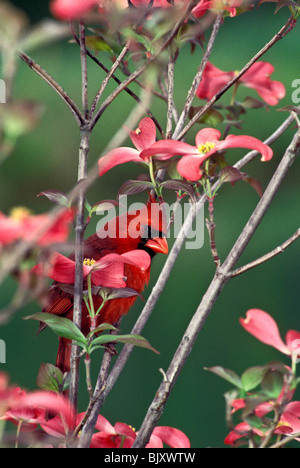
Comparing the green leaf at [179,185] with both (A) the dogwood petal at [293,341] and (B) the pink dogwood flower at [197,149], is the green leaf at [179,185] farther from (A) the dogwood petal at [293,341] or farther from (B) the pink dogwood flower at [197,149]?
(A) the dogwood petal at [293,341]

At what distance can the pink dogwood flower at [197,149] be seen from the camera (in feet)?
1.47

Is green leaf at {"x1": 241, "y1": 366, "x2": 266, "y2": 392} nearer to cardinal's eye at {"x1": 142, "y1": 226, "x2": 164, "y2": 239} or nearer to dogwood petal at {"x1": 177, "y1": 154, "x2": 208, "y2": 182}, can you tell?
dogwood petal at {"x1": 177, "y1": 154, "x2": 208, "y2": 182}

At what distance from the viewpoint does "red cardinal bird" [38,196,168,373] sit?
61cm

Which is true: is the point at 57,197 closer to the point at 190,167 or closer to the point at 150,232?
the point at 190,167

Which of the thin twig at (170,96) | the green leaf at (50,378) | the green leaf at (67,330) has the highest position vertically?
the thin twig at (170,96)

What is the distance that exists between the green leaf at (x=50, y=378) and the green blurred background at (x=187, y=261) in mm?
736

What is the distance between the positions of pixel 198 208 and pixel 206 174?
13 cm

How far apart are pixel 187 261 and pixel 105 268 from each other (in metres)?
1.01

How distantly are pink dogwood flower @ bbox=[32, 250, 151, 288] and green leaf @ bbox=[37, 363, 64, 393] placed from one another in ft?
0.24

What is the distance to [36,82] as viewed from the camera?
1.62 meters

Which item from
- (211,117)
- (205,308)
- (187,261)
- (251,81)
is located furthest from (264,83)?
(187,261)

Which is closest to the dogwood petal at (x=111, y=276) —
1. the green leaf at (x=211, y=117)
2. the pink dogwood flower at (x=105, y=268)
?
the pink dogwood flower at (x=105, y=268)
